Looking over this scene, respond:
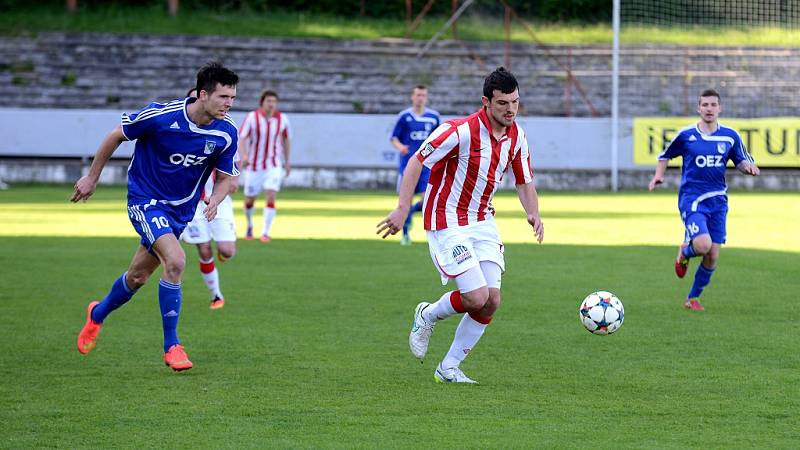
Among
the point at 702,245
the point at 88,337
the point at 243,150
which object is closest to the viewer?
the point at 88,337

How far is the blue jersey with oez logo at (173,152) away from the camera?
7.55 m

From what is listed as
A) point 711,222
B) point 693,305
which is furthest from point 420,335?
point 711,222

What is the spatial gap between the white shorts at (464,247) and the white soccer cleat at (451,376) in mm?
546

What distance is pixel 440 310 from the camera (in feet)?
24.3

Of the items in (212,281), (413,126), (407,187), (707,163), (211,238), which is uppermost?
(413,126)

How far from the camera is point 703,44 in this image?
3706 centimetres

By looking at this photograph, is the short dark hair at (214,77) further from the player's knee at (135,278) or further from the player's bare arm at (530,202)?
the player's bare arm at (530,202)

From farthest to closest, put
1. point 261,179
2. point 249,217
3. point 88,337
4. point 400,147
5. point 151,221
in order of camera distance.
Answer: point 261,179 < point 249,217 < point 400,147 < point 88,337 < point 151,221

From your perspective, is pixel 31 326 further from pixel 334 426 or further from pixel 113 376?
pixel 334 426

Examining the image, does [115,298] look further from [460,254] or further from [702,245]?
[702,245]

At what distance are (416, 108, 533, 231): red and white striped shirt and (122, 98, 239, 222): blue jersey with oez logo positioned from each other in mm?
1406

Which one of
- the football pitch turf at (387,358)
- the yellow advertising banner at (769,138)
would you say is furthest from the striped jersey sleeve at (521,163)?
the yellow advertising banner at (769,138)

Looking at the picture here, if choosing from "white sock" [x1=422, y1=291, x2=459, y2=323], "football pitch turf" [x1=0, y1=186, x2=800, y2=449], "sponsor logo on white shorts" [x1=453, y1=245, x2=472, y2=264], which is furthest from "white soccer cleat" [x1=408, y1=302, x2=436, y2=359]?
"sponsor logo on white shorts" [x1=453, y1=245, x2=472, y2=264]

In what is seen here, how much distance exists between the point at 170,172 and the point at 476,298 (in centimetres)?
219
